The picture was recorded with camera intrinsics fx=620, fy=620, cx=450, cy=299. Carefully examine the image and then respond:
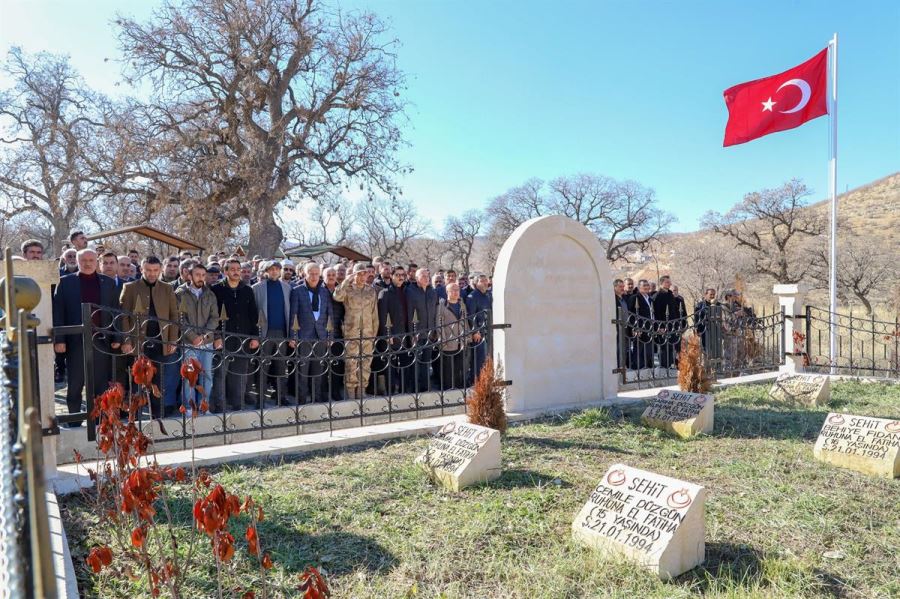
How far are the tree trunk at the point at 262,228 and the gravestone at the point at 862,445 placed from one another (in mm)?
20068

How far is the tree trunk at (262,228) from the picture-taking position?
2261 cm

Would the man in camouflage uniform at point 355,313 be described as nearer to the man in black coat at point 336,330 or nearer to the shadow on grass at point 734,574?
the man in black coat at point 336,330

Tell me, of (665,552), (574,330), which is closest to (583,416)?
(574,330)

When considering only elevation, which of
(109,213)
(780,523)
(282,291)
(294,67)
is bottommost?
(780,523)

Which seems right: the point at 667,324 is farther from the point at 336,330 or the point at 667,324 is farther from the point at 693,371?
the point at 336,330

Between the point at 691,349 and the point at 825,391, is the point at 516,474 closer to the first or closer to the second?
the point at 691,349

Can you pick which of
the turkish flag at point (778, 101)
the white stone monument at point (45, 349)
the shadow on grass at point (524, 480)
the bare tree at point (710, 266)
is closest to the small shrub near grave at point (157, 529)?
the white stone monument at point (45, 349)

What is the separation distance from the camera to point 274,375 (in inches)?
249

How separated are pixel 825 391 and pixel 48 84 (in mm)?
30939

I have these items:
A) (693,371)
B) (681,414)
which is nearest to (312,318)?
(681,414)

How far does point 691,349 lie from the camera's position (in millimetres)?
7277

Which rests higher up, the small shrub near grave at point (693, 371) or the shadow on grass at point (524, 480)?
the small shrub near grave at point (693, 371)

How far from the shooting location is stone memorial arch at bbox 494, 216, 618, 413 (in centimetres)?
707

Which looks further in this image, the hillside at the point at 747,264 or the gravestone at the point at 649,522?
the hillside at the point at 747,264
